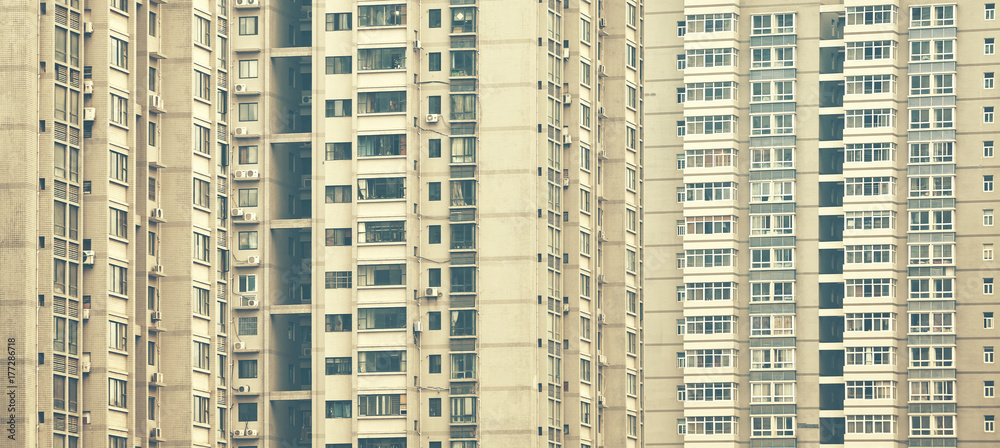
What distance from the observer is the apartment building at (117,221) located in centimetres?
8681

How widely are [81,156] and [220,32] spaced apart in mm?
19799

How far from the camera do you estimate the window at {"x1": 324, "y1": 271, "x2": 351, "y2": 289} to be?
109 meters

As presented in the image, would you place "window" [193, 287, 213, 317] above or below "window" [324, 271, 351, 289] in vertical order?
below

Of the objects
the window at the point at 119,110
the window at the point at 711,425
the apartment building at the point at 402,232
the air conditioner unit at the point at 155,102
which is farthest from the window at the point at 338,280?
the window at the point at 711,425

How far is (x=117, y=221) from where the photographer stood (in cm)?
9325

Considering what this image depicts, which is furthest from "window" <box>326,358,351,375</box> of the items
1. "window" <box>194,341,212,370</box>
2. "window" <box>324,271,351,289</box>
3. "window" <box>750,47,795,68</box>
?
"window" <box>750,47,795,68</box>

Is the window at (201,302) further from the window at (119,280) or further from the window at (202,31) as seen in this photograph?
the window at (202,31)

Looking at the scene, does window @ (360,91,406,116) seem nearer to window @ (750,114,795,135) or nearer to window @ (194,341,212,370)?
window @ (194,341,212,370)

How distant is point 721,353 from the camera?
143625mm

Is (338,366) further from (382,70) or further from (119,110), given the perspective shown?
(119,110)

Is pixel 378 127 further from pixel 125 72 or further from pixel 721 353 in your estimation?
pixel 721 353

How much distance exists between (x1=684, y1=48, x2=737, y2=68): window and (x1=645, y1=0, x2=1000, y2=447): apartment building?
154 mm

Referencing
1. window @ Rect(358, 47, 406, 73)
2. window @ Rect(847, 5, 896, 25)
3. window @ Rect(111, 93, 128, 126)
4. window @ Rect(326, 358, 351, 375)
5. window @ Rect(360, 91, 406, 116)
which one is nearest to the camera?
window @ Rect(111, 93, 128, 126)

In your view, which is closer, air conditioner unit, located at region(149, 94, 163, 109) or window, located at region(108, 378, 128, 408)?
window, located at region(108, 378, 128, 408)
